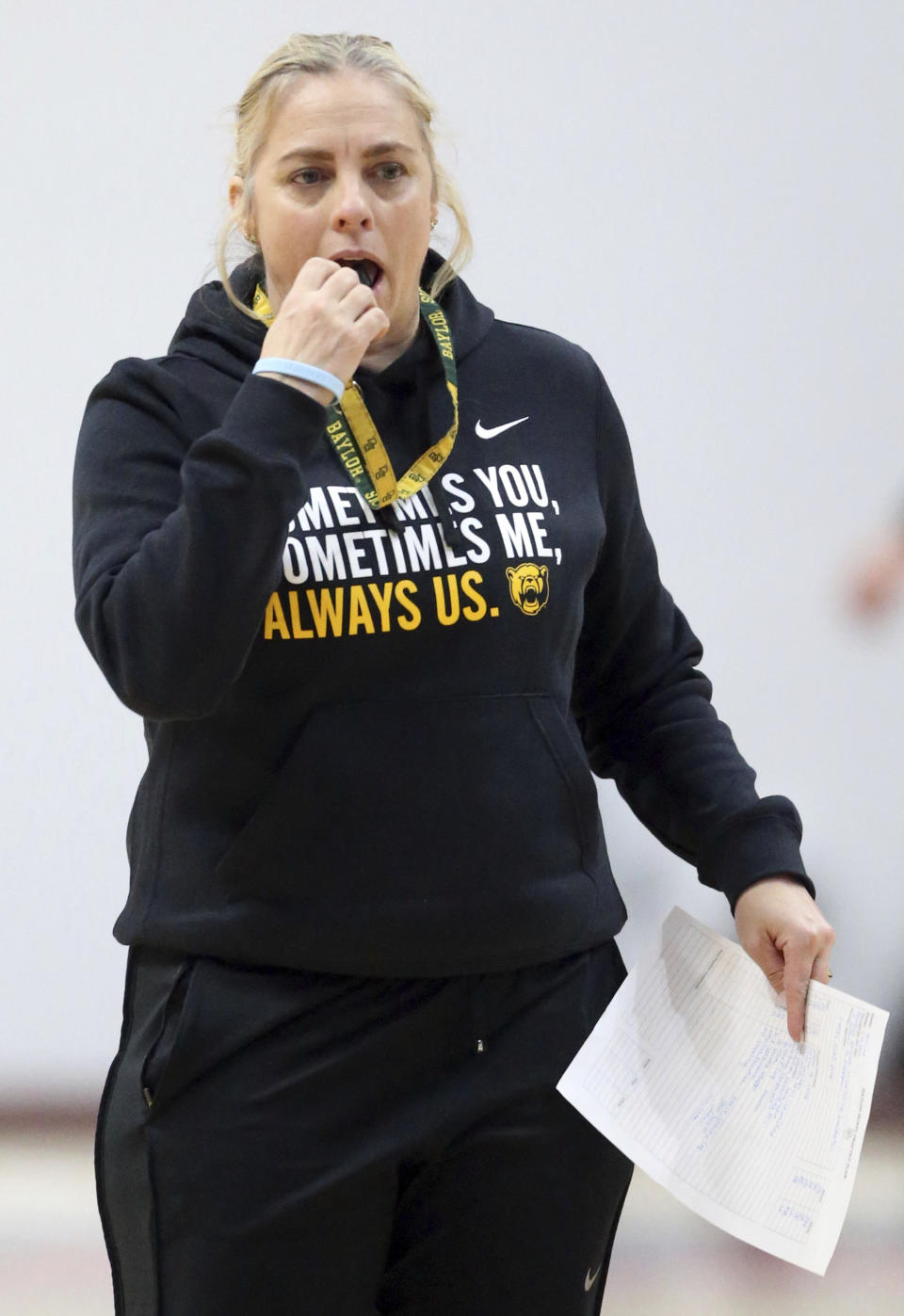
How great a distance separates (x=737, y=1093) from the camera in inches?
46.9

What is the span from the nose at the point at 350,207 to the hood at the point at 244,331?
0.11m

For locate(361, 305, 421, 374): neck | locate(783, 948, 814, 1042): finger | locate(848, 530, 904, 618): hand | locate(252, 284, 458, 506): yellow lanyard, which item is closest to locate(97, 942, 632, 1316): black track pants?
locate(783, 948, 814, 1042): finger

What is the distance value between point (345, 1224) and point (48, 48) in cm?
172

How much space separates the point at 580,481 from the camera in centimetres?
124

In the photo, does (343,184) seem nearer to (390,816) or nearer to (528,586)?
(528,586)

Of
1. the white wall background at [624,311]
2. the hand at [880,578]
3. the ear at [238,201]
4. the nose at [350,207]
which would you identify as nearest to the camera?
the nose at [350,207]

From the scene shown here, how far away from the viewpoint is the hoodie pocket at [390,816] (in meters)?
1.08

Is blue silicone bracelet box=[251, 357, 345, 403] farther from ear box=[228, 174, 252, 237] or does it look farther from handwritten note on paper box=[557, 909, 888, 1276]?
handwritten note on paper box=[557, 909, 888, 1276]

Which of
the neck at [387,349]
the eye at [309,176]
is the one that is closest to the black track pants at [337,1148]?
the neck at [387,349]

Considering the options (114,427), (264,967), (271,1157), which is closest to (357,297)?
(114,427)

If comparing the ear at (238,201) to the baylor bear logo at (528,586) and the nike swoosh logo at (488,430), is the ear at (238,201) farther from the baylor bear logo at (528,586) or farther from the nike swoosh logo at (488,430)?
the baylor bear logo at (528,586)

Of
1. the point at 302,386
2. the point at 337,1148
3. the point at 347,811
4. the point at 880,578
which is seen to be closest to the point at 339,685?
the point at 347,811

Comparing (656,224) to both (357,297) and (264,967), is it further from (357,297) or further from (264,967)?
(264,967)

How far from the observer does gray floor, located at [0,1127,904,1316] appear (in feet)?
7.30
